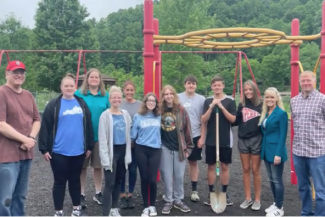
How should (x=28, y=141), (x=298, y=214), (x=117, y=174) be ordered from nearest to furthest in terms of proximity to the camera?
(x=28, y=141), (x=117, y=174), (x=298, y=214)

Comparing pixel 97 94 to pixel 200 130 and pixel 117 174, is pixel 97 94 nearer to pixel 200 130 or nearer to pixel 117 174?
pixel 117 174

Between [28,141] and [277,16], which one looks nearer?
[28,141]

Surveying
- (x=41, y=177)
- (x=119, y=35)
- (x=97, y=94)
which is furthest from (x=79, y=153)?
(x=119, y=35)

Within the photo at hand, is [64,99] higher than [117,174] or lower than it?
higher

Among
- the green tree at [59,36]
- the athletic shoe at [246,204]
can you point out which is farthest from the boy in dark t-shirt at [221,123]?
the green tree at [59,36]

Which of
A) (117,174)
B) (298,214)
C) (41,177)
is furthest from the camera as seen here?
(41,177)

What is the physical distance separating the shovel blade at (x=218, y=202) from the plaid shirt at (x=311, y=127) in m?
1.06

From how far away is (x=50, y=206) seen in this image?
4.42 m

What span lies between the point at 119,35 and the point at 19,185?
174ft

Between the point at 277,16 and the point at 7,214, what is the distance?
66.9m

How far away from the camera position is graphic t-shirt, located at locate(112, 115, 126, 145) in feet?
11.8

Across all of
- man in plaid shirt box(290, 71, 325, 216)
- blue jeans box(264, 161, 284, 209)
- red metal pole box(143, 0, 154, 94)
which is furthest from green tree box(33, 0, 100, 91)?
man in plaid shirt box(290, 71, 325, 216)

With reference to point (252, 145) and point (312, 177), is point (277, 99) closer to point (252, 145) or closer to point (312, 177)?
point (252, 145)

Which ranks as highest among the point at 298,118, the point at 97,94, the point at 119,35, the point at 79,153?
the point at 119,35
